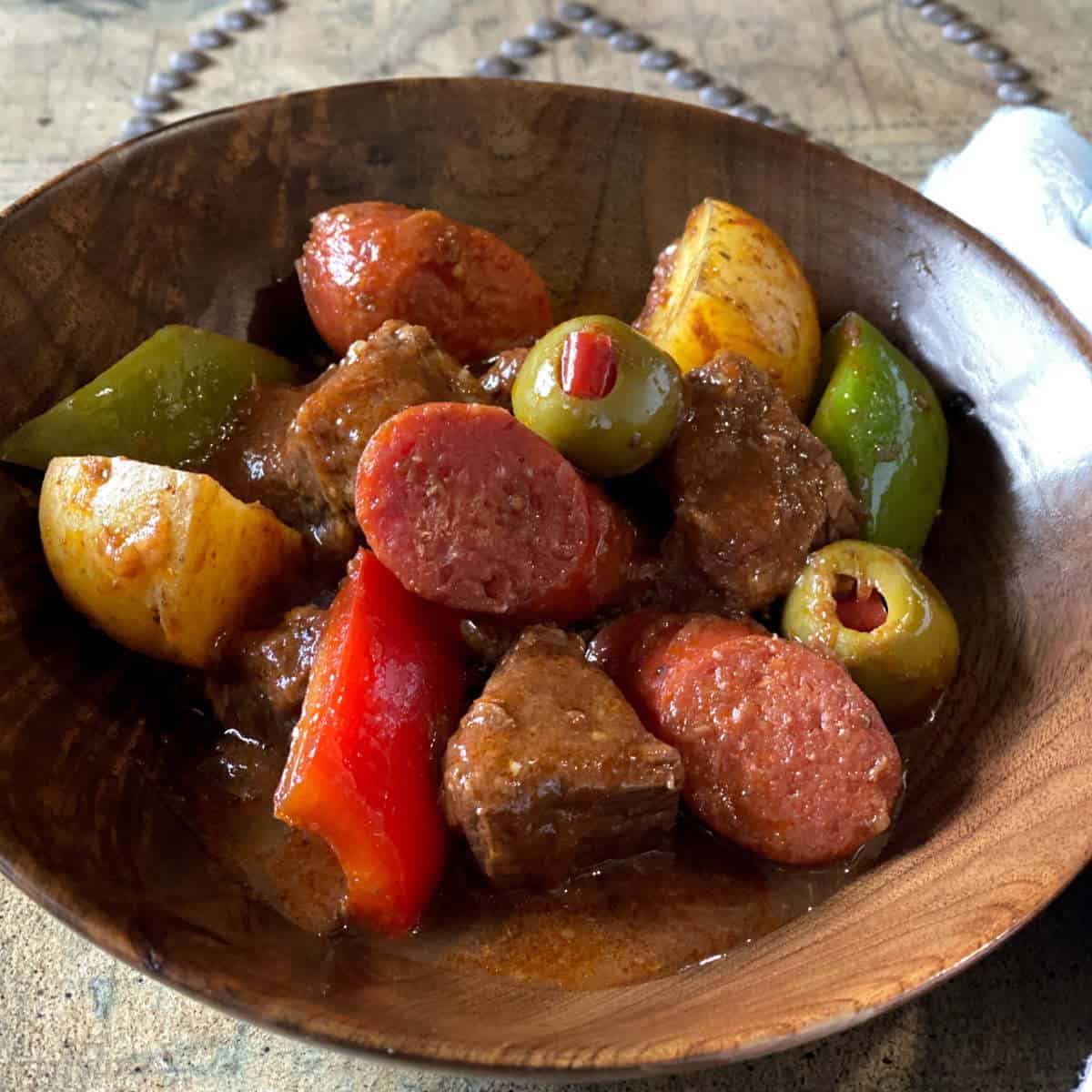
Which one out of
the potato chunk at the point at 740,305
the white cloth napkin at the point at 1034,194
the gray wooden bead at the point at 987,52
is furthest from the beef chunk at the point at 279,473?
the gray wooden bead at the point at 987,52

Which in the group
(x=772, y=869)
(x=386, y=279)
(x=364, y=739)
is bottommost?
(x=772, y=869)

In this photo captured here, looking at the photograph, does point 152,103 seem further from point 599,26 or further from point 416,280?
point 416,280

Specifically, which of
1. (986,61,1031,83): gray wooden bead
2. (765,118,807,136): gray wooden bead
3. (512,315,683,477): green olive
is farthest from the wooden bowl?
(986,61,1031,83): gray wooden bead

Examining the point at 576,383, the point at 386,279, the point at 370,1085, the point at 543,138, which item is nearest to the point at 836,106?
the point at 543,138

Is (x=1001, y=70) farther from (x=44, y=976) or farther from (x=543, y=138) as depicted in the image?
(x=44, y=976)

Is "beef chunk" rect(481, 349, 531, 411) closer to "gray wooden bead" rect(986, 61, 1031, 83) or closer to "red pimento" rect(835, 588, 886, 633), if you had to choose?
"red pimento" rect(835, 588, 886, 633)

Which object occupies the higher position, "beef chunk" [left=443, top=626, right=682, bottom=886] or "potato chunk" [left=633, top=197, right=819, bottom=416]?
"potato chunk" [left=633, top=197, right=819, bottom=416]

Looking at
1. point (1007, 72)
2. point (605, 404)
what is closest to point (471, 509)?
point (605, 404)
